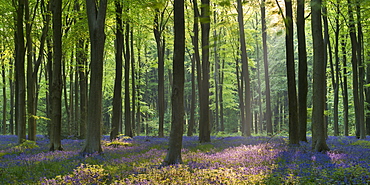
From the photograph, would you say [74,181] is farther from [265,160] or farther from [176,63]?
[265,160]

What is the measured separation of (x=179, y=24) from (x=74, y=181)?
511cm

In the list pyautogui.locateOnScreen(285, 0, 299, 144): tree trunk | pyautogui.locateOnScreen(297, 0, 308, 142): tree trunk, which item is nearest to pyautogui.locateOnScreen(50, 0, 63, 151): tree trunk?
pyautogui.locateOnScreen(285, 0, 299, 144): tree trunk

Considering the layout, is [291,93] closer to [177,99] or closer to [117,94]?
[177,99]

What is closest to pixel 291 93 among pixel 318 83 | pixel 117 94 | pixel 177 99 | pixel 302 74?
pixel 302 74

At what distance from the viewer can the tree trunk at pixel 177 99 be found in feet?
27.3

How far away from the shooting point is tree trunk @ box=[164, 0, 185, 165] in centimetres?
833

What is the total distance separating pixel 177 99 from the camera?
27.5 feet

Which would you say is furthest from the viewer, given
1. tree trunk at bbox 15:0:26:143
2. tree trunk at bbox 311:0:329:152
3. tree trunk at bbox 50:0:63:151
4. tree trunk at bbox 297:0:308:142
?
tree trunk at bbox 15:0:26:143

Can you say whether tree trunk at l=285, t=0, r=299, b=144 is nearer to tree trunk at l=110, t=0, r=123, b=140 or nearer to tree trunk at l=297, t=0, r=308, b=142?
tree trunk at l=297, t=0, r=308, b=142

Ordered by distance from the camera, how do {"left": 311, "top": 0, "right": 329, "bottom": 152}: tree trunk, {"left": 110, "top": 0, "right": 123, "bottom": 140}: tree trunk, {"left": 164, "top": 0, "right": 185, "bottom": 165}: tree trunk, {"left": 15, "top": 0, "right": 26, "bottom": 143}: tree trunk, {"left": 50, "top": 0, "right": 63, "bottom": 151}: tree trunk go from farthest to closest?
1. {"left": 110, "top": 0, "right": 123, "bottom": 140}: tree trunk
2. {"left": 15, "top": 0, "right": 26, "bottom": 143}: tree trunk
3. {"left": 50, "top": 0, "right": 63, "bottom": 151}: tree trunk
4. {"left": 311, "top": 0, "right": 329, "bottom": 152}: tree trunk
5. {"left": 164, "top": 0, "right": 185, "bottom": 165}: tree trunk

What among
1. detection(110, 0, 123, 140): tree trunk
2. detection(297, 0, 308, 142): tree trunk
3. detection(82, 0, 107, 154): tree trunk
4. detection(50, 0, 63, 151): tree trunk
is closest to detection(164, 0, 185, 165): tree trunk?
detection(82, 0, 107, 154): tree trunk

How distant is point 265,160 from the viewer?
8.55 m

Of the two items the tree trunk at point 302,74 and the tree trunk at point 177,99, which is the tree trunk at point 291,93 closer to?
the tree trunk at point 302,74

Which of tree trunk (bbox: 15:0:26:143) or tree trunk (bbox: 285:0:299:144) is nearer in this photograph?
tree trunk (bbox: 285:0:299:144)
